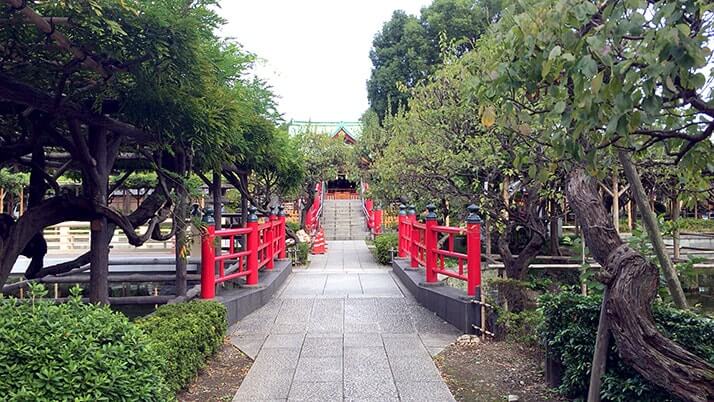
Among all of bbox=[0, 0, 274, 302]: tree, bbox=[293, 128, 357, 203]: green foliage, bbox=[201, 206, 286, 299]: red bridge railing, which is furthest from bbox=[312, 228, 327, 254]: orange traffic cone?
bbox=[0, 0, 274, 302]: tree

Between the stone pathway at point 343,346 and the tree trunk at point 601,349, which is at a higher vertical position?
the tree trunk at point 601,349

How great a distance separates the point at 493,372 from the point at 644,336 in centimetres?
196

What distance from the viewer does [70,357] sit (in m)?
2.59

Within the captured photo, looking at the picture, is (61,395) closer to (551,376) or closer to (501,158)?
(551,376)

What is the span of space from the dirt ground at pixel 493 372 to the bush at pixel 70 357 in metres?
2.47

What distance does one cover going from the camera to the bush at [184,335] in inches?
157

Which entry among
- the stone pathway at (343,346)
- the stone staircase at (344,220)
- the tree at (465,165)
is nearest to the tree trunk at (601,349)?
the stone pathway at (343,346)

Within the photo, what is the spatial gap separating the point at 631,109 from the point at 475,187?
5473mm

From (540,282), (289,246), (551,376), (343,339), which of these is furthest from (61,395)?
(289,246)

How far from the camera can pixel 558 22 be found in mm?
2174

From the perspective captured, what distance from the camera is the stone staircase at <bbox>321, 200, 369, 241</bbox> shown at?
84.2ft

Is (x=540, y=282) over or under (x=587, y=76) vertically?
under

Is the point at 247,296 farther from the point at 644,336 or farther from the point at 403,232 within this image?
the point at 403,232

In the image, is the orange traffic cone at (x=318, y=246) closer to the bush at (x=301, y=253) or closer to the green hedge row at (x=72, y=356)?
the bush at (x=301, y=253)
